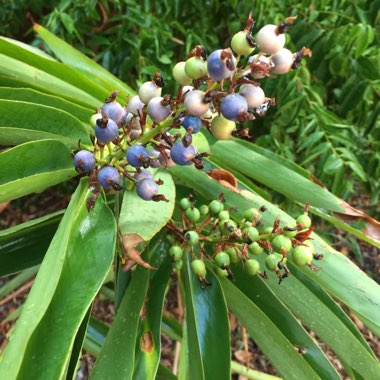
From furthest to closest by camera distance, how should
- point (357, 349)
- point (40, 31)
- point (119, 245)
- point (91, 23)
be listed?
point (91, 23)
point (40, 31)
point (357, 349)
point (119, 245)

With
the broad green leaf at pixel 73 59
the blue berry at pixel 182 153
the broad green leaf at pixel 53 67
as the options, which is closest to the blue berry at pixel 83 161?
the blue berry at pixel 182 153

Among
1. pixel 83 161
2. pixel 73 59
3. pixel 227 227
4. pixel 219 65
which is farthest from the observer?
pixel 73 59

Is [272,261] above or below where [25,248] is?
above

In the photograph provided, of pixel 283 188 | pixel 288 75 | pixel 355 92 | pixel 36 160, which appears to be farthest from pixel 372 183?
pixel 36 160

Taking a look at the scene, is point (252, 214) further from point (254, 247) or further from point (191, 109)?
point (191, 109)

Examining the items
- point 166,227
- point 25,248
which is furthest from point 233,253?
point 25,248

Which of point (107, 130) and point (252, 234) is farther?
point (252, 234)

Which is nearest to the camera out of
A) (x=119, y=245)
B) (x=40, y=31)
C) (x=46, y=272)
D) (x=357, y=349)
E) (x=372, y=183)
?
(x=46, y=272)

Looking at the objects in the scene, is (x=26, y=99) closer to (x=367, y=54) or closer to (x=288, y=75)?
(x=288, y=75)
